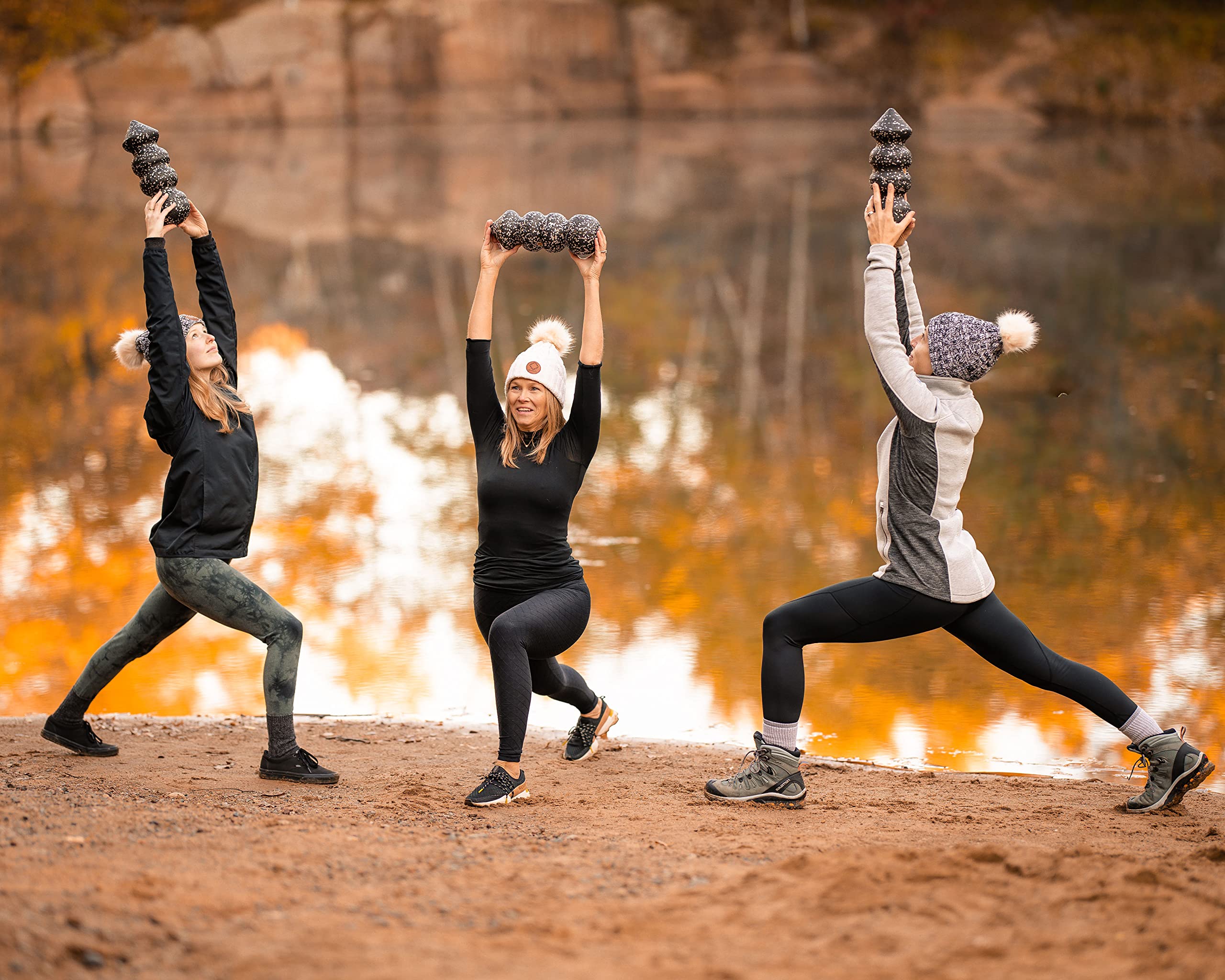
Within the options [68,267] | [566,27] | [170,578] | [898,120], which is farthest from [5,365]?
[566,27]

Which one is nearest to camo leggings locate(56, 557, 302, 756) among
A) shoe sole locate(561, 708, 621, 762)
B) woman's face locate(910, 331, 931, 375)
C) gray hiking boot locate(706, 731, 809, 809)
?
shoe sole locate(561, 708, 621, 762)

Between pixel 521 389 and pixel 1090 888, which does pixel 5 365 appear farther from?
pixel 1090 888

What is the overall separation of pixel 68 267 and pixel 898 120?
14508 millimetres

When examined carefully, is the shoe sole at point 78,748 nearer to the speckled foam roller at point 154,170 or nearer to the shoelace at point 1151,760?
the speckled foam roller at point 154,170

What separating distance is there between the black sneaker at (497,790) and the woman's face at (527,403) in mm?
1245

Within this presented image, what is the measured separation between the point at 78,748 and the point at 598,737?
6.49ft

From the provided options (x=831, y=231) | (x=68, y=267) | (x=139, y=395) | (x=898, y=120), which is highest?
(x=831, y=231)

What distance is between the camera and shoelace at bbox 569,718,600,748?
5.29 metres

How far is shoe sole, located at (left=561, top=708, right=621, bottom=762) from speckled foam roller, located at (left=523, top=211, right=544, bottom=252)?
185 cm

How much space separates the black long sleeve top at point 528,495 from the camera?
486 cm

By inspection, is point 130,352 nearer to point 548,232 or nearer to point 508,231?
point 508,231

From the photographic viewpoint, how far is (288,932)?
324cm

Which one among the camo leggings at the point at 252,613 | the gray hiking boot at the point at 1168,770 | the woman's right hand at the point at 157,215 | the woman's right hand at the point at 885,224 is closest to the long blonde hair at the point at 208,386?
the woman's right hand at the point at 157,215

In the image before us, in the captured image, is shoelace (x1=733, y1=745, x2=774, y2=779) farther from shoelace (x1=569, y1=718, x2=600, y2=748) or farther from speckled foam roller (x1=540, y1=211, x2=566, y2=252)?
speckled foam roller (x1=540, y1=211, x2=566, y2=252)
